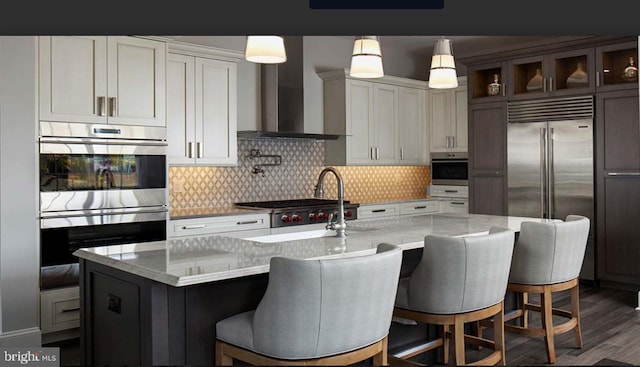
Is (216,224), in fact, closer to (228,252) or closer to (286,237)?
(286,237)

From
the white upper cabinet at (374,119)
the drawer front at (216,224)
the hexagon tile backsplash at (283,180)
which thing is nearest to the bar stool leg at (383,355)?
the drawer front at (216,224)

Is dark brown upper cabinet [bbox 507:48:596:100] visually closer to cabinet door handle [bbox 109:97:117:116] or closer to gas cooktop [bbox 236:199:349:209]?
gas cooktop [bbox 236:199:349:209]

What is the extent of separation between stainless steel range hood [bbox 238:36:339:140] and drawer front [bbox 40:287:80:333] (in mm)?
2375

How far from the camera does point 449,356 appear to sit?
335cm

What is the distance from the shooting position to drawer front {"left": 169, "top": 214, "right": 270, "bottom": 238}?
4543mm

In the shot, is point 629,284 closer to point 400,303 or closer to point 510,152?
point 510,152

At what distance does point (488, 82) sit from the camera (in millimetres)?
6473

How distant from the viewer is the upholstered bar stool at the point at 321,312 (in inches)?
78.0

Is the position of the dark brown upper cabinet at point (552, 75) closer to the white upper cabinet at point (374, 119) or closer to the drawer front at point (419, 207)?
the white upper cabinet at point (374, 119)

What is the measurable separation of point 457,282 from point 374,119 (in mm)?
3920

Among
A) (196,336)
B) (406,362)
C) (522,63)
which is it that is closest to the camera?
(196,336)

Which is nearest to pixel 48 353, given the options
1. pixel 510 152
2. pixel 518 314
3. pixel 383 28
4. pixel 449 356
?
pixel 449 356

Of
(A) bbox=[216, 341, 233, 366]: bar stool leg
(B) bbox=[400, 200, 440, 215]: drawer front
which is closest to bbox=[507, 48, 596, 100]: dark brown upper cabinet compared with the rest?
(B) bbox=[400, 200, 440, 215]: drawer front

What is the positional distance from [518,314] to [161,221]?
8.85ft
